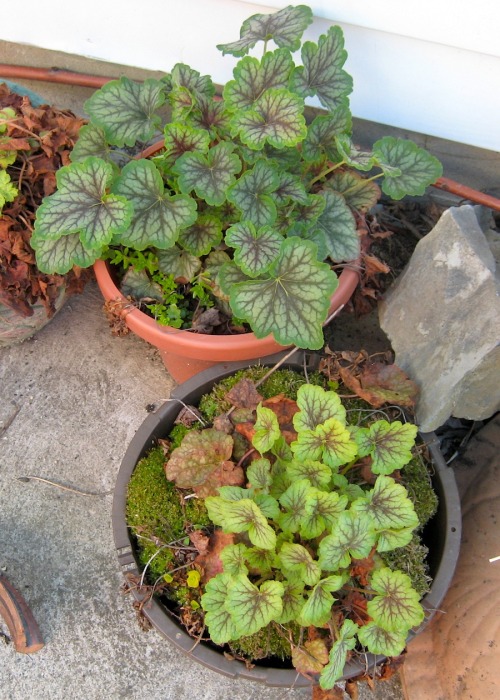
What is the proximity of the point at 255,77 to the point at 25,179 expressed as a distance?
77 centimetres

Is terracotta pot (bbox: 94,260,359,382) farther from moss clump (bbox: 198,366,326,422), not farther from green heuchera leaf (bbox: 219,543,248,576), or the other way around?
green heuchera leaf (bbox: 219,543,248,576)

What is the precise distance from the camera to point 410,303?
6.87 ft

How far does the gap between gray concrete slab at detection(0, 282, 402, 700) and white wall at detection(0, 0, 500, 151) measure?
3.10ft

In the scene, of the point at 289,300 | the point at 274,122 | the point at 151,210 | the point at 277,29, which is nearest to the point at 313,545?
the point at 289,300

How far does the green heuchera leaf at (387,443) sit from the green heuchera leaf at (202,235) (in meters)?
0.70

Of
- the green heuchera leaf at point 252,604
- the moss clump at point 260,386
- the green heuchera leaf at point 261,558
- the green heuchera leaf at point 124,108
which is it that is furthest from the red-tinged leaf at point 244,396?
the green heuchera leaf at point 124,108

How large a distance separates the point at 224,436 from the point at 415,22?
139 cm

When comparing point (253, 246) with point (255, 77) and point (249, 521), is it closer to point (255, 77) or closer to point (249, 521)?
point (255, 77)

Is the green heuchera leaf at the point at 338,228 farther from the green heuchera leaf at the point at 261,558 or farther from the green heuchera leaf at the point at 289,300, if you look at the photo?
the green heuchera leaf at the point at 261,558

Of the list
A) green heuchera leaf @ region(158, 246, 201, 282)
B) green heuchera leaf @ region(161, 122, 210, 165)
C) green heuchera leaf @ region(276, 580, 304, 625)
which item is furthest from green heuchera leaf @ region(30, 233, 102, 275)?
green heuchera leaf @ region(276, 580, 304, 625)

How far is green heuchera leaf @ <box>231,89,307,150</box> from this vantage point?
175cm

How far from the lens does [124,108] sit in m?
1.93

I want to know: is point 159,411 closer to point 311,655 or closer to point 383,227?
point 311,655

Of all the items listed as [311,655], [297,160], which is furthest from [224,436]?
[297,160]
